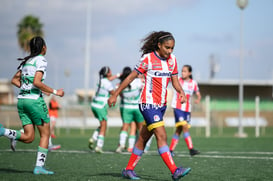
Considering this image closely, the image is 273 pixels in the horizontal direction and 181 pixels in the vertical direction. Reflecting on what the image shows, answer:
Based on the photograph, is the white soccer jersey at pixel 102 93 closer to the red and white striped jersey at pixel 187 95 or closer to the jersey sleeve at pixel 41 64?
the red and white striped jersey at pixel 187 95

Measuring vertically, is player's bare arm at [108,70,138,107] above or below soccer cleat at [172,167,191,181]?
above

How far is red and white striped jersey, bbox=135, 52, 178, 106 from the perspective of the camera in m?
7.27

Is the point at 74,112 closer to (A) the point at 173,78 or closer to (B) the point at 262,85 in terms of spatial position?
(B) the point at 262,85

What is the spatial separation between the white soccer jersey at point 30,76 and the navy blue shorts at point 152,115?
1828 millimetres

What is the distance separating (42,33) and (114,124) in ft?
80.4

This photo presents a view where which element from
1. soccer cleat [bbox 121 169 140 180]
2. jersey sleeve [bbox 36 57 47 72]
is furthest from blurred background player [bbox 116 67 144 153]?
soccer cleat [bbox 121 169 140 180]

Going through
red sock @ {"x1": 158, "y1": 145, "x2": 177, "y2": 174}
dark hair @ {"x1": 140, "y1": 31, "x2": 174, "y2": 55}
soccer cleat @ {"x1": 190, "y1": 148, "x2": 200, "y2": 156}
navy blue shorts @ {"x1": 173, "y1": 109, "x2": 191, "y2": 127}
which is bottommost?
soccer cleat @ {"x1": 190, "y1": 148, "x2": 200, "y2": 156}

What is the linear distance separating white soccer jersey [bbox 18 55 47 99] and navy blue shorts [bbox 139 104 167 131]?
183 cm

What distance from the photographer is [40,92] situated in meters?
7.90

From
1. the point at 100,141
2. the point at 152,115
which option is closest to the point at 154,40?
the point at 152,115

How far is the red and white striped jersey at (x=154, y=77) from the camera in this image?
7.27 metres

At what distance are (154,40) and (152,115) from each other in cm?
118

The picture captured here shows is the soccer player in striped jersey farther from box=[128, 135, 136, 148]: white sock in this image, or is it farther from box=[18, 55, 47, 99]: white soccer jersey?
box=[128, 135, 136, 148]: white sock

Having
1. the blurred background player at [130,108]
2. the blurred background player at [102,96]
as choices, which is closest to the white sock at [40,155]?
the blurred background player at [102,96]
